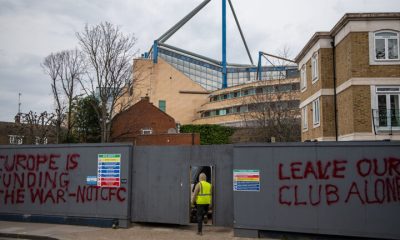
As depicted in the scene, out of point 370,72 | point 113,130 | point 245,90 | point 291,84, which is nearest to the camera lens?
point 370,72

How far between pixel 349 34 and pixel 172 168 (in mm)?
13546

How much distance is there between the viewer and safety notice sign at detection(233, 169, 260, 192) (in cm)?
1170

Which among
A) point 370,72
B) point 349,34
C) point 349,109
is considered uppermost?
point 349,34

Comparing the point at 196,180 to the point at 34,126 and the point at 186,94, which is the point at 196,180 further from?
the point at 186,94

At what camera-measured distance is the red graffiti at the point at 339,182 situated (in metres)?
10.7

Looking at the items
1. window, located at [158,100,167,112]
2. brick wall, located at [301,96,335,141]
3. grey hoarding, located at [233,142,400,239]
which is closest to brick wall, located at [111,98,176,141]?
window, located at [158,100,167,112]

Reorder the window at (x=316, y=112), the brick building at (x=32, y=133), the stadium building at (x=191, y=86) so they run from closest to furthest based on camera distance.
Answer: the window at (x=316, y=112) → the brick building at (x=32, y=133) → the stadium building at (x=191, y=86)

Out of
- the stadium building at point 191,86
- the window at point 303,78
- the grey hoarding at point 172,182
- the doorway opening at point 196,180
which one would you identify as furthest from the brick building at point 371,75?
the stadium building at point 191,86

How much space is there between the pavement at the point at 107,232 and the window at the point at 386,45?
1391cm

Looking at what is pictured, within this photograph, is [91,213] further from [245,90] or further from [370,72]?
[245,90]

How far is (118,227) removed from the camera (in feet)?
42.6

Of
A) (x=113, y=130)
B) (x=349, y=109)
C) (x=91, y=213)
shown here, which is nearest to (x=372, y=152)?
(x=91, y=213)

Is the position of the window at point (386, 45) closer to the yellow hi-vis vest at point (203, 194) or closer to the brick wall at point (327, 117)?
the brick wall at point (327, 117)

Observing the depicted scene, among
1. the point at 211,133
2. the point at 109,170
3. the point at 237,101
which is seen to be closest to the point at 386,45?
the point at 109,170
